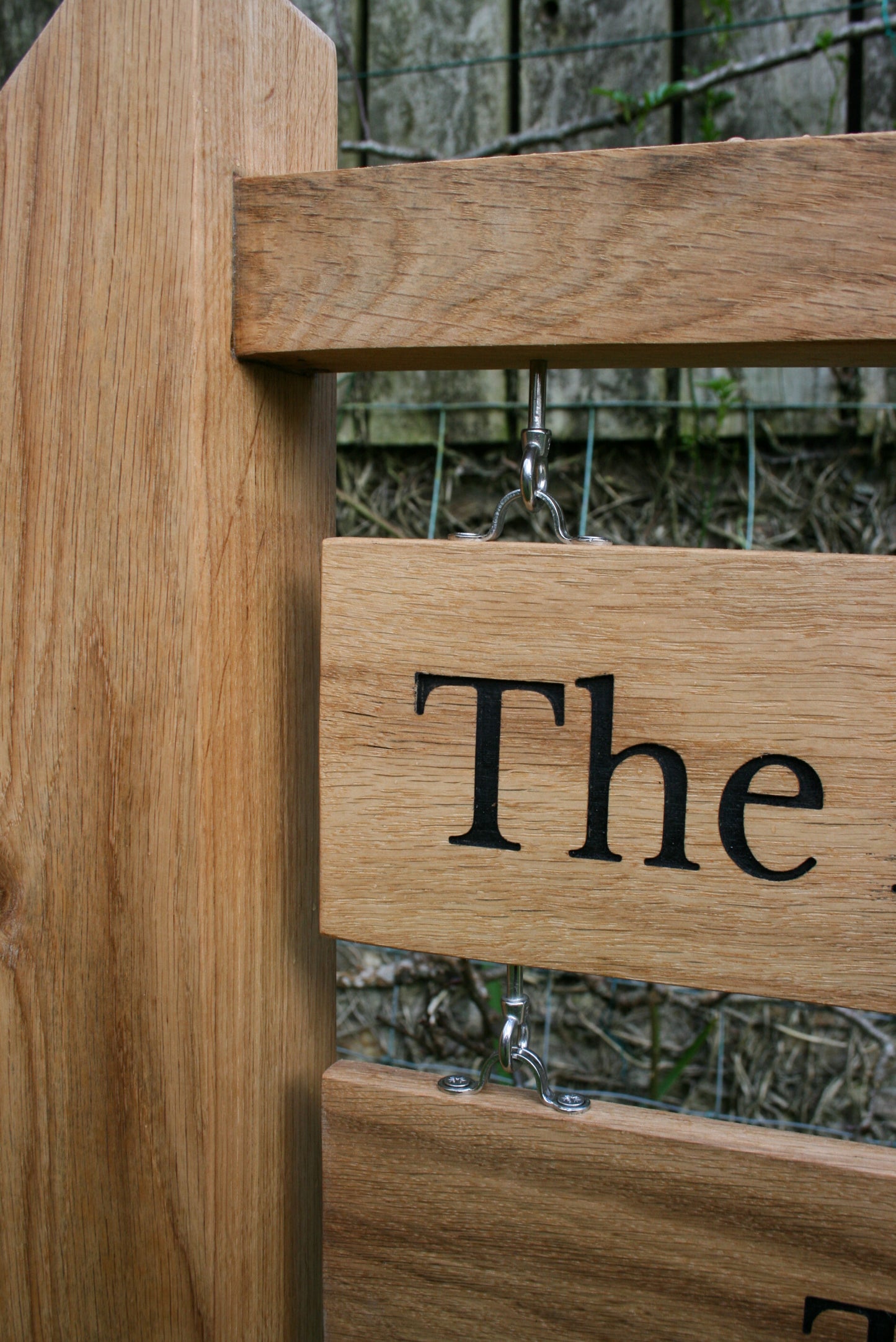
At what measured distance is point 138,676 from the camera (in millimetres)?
563

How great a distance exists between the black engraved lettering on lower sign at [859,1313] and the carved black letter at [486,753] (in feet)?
0.91

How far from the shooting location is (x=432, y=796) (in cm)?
53

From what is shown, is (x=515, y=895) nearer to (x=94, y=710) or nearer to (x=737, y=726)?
(x=737, y=726)

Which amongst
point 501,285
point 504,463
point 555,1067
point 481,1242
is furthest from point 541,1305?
point 504,463

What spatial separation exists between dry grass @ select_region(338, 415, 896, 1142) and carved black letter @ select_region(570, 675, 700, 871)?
999mm

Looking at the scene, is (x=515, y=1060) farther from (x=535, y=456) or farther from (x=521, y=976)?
(x=535, y=456)

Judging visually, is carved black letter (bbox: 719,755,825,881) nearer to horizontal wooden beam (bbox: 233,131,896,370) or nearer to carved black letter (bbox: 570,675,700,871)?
carved black letter (bbox: 570,675,700,871)

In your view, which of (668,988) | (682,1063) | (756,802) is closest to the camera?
(756,802)

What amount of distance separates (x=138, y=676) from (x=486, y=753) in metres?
0.20

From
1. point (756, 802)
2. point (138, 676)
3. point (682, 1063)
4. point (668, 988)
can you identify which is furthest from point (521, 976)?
point (668, 988)

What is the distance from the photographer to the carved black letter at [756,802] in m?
0.49

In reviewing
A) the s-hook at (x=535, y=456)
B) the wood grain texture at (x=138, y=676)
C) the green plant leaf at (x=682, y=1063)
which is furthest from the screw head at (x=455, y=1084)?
the green plant leaf at (x=682, y=1063)

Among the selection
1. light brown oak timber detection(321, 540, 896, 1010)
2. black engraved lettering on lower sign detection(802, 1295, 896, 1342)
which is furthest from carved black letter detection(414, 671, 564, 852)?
black engraved lettering on lower sign detection(802, 1295, 896, 1342)

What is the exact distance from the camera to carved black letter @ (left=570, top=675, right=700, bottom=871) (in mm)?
505
